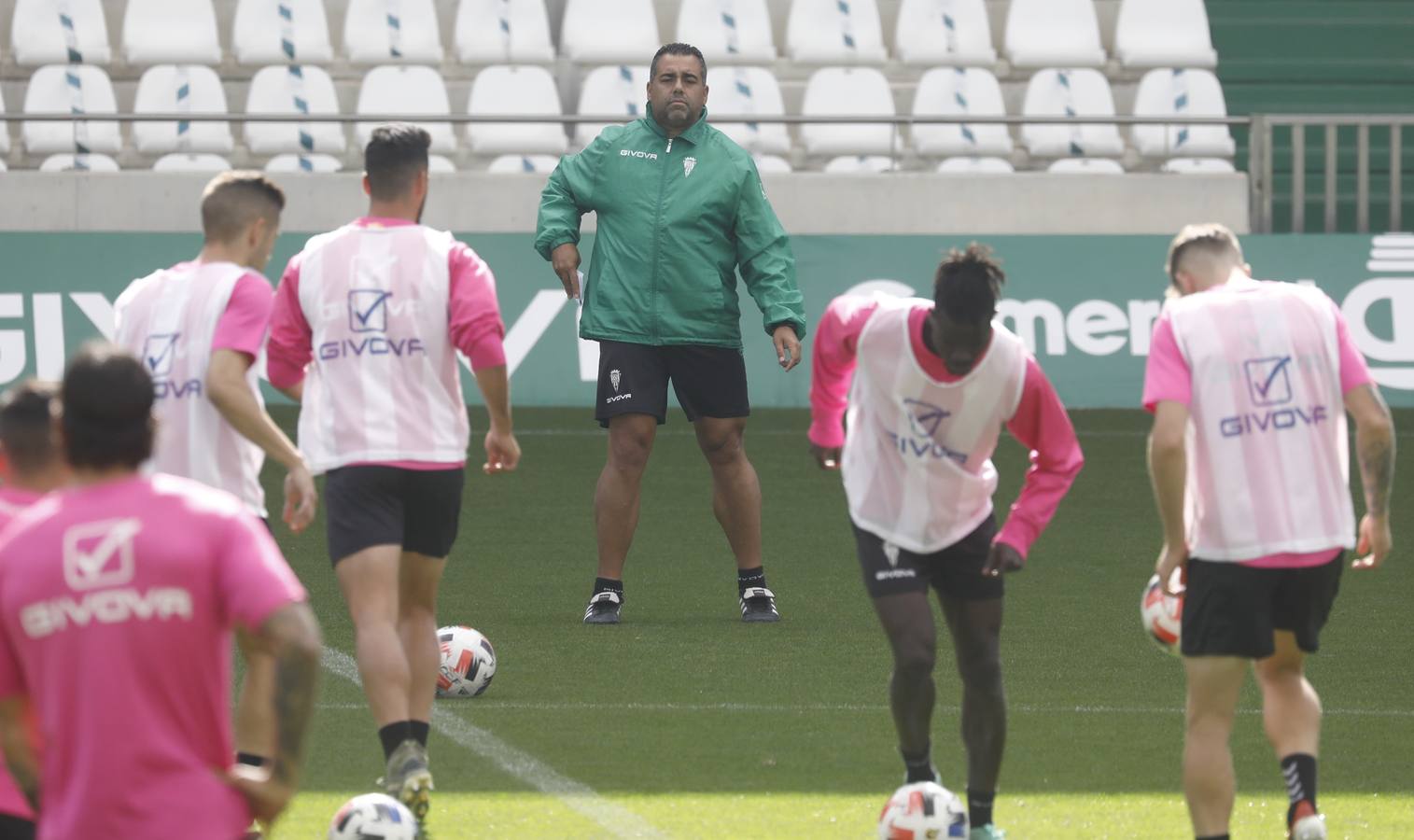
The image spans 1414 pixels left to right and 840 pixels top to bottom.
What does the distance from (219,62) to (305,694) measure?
1697 cm

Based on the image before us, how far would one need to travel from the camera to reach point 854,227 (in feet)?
57.5

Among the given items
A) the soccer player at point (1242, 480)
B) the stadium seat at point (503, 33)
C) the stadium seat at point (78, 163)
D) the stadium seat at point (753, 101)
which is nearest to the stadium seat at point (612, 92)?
the stadium seat at point (753, 101)

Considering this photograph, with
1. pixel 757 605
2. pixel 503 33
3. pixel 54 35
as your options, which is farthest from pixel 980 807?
pixel 54 35

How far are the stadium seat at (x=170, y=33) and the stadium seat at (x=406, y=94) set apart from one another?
5.22 ft

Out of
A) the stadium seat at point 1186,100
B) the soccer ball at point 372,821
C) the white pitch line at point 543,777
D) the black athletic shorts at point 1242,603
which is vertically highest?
the stadium seat at point 1186,100

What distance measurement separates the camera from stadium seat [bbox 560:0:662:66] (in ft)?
64.3

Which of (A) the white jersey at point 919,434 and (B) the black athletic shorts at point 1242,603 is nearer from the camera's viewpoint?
(B) the black athletic shorts at point 1242,603

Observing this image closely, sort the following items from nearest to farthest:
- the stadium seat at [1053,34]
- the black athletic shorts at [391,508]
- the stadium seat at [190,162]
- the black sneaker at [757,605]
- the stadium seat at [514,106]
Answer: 1. the black athletic shorts at [391,508]
2. the black sneaker at [757,605]
3. the stadium seat at [190,162]
4. the stadium seat at [514,106]
5. the stadium seat at [1053,34]

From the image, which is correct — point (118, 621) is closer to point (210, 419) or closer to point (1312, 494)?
point (210, 419)

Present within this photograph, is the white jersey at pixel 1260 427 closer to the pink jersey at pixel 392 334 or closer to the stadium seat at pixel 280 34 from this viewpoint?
A: the pink jersey at pixel 392 334

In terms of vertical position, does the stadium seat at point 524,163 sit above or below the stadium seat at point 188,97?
below

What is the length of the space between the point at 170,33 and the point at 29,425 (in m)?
16.5

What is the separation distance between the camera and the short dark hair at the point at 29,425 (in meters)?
3.68

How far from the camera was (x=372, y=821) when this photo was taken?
17.0ft
